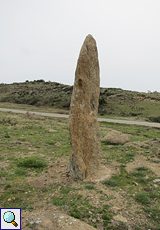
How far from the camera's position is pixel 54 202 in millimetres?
5238

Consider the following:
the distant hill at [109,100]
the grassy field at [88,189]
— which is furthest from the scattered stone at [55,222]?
the distant hill at [109,100]

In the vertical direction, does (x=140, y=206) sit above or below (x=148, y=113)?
below

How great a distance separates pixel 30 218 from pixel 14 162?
3.85m

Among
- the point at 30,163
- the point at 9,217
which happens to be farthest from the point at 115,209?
the point at 30,163

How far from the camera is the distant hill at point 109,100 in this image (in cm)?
3709

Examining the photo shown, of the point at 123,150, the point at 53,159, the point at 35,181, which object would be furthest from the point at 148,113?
the point at 35,181

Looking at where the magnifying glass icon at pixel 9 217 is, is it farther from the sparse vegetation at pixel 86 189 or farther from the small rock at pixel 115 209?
the small rock at pixel 115 209

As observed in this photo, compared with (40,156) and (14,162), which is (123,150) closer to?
(40,156)

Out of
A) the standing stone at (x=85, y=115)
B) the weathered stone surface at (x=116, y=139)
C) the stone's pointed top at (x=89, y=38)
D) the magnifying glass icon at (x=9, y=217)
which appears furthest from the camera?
the weathered stone surface at (x=116, y=139)

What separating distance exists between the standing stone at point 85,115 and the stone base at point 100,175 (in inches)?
6.6

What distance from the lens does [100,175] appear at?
7293 mm

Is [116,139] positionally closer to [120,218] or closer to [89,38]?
[89,38]

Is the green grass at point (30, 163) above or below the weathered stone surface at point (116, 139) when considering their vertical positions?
below

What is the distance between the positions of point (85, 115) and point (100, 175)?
244 cm
